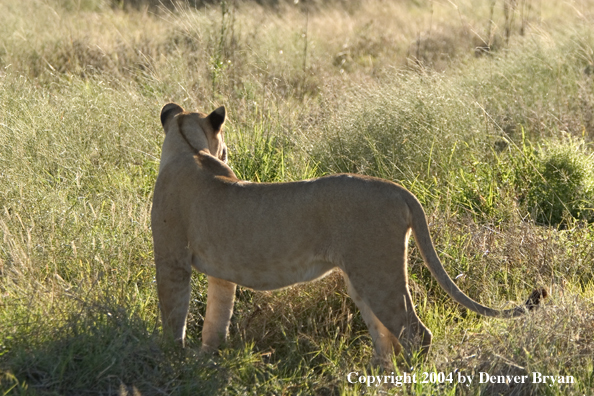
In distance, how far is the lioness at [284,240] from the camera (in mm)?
3553

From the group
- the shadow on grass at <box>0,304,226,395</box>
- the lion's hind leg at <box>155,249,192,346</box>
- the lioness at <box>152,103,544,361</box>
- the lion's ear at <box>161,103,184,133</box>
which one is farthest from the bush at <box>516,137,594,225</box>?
the shadow on grass at <box>0,304,226,395</box>

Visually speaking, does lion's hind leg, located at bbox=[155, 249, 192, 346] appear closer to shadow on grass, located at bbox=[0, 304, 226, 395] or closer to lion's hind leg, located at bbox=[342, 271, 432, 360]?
shadow on grass, located at bbox=[0, 304, 226, 395]

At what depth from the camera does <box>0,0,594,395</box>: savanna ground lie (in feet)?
11.8

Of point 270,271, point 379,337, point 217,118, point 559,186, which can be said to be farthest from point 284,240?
point 559,186

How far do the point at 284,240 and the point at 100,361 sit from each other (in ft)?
3.58

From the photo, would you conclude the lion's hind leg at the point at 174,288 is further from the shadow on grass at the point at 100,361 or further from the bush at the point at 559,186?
the bush at the point at 559,186

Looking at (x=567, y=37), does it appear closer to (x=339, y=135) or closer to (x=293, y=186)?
(x=339, y=135)

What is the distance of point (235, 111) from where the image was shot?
702 centimetres

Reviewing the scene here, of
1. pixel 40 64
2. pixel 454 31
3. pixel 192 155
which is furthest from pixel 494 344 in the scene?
pixel 454 31

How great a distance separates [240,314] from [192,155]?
1.12 meters

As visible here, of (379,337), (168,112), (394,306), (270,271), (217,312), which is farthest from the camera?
(168,112)

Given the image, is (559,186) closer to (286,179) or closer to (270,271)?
(286,179)

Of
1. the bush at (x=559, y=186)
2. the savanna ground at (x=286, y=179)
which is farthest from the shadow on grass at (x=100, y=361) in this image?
the bush at (x=559, y=186)

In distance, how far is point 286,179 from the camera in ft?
19.1
